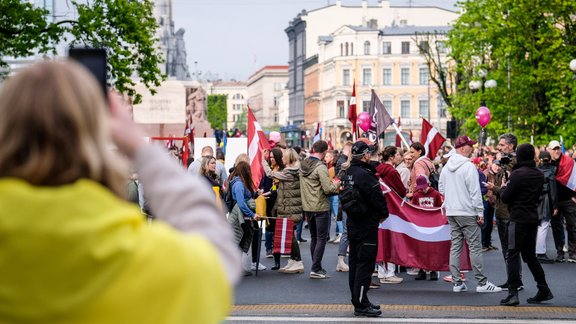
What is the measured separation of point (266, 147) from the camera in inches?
734

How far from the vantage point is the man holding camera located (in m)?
13.9

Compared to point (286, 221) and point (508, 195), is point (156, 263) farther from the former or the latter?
point (286, 221)

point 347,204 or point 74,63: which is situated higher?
point 74,63

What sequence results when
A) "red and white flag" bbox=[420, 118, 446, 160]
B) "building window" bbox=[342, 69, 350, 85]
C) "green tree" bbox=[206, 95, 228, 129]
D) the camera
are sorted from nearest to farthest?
the camera < "red and white flag" bbox=[420, 118, 446, 160] < "building window" bbox=[342, 69, 350, 85] < "green tree" bbox=[206, 95, 228, 129]

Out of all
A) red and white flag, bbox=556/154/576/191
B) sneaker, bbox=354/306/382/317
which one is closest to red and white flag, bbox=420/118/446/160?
red and white flag, bbox=556/154/576/191

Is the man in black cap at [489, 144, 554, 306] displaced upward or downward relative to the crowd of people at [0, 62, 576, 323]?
downward

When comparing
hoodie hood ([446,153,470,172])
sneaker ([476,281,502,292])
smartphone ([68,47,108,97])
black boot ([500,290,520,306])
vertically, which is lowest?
sneaker ([476,281,502,292])

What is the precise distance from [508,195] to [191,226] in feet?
32.8

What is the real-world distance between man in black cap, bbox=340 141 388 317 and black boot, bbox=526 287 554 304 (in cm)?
189

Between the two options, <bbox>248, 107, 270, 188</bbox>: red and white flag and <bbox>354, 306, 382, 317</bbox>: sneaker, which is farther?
<bbox>248, 107, 270, 188</bbox>: red and white flag

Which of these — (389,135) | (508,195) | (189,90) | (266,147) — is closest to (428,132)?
(266,147)

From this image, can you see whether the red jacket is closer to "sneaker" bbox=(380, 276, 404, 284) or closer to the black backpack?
"sneaker" bbox=(380, 276, 404, 284)

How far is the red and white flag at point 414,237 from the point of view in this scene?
14289 mm

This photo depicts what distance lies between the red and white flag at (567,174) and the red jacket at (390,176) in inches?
165
